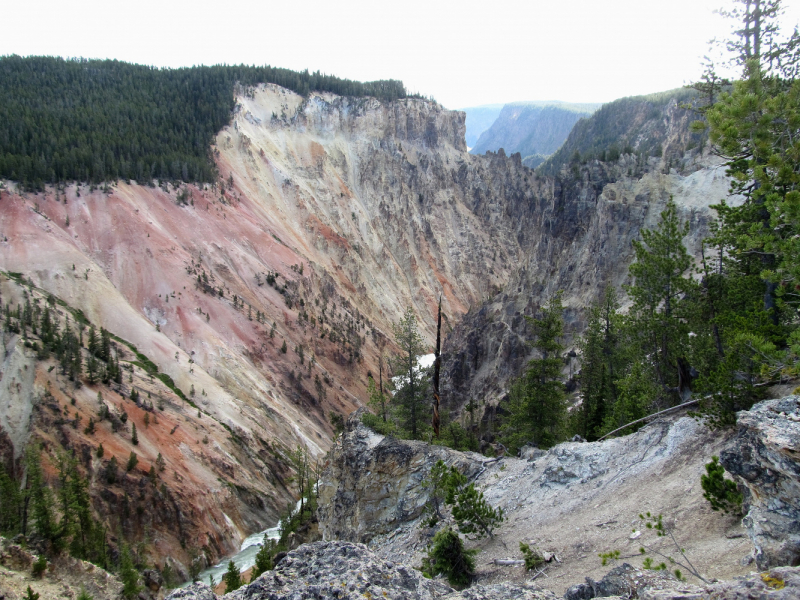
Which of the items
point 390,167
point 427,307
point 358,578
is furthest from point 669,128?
point 358,578

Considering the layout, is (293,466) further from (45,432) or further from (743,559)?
(743,559)

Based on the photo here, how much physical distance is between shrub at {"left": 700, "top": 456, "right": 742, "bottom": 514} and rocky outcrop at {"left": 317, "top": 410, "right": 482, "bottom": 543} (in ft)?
31.0

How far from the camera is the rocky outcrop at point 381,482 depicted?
1816 cm

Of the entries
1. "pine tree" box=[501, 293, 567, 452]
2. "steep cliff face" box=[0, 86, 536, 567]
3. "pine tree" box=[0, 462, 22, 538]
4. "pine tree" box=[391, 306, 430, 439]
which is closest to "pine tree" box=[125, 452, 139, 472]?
"steep cliff face" box=[0, 86, 536, 567]

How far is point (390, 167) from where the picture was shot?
332 ft

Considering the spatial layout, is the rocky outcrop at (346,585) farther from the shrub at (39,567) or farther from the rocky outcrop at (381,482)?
the shrub at (39,567)

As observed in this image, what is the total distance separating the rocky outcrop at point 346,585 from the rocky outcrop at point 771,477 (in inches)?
118

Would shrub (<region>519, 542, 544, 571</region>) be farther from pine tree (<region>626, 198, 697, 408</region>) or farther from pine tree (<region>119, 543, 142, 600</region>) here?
pine tree (<region>119, 543, 142, 600</region>)

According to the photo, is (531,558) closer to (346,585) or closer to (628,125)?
(346,585)

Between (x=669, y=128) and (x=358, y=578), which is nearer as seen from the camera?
(x=358, y=578)

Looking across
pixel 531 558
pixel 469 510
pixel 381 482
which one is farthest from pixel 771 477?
pixel 381 482

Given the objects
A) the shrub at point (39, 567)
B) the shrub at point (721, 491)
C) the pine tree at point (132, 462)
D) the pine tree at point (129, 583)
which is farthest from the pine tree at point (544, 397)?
the pine tree at point (132, 462)

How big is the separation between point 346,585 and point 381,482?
12.9 meters

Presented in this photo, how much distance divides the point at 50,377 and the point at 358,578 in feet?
116
